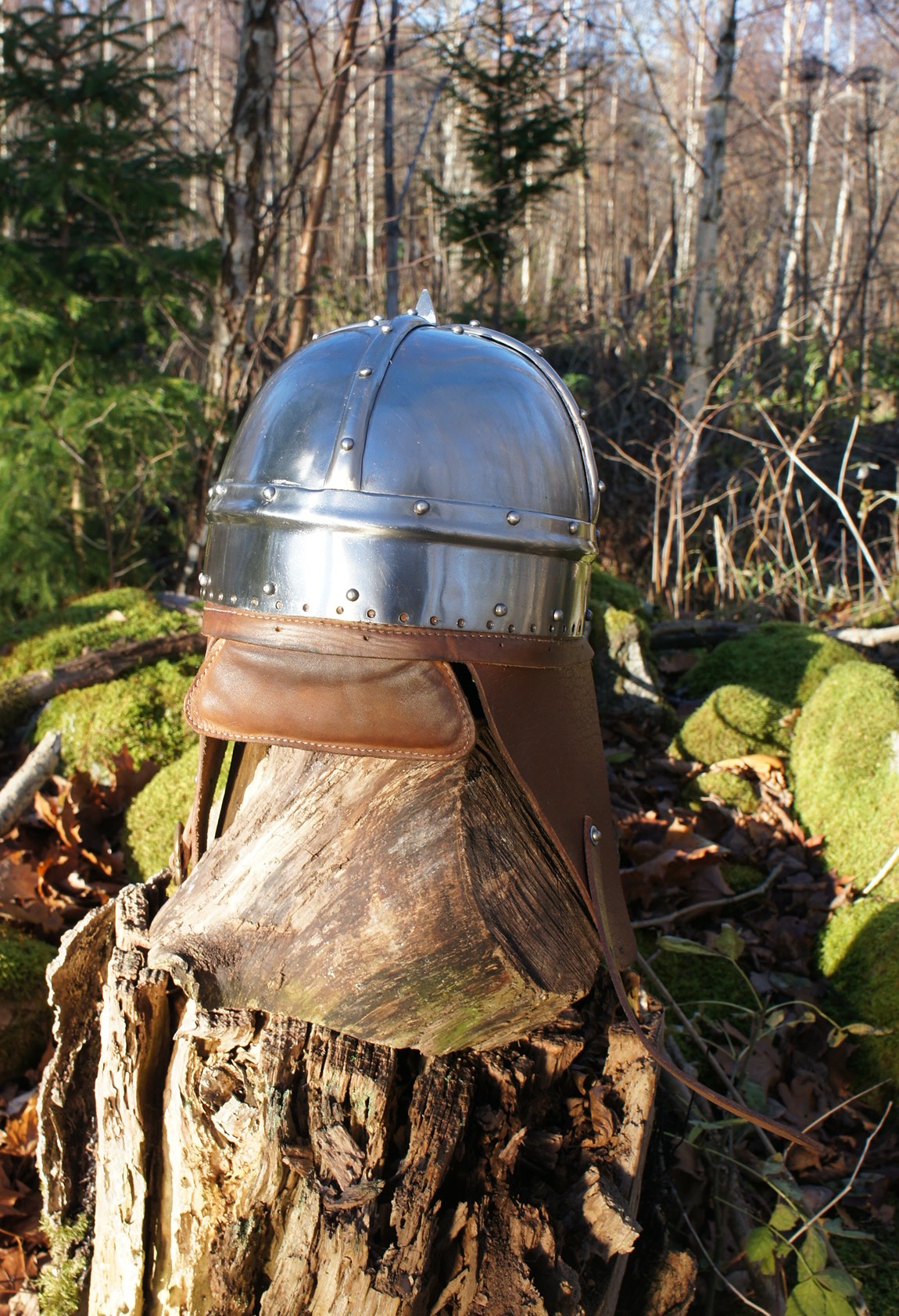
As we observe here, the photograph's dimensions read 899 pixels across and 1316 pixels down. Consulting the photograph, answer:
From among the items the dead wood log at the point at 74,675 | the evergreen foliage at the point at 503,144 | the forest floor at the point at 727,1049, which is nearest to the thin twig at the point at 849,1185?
the forest floor at the point at 727,1049

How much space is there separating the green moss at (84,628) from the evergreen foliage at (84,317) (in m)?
0.79

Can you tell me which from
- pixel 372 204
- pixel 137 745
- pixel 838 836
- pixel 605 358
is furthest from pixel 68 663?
pixel 372 204

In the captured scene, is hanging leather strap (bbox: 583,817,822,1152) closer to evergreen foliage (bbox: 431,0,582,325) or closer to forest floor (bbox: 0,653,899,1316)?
forest floor (bbox: 0,653,899,1316)

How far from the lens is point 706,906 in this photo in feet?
9.53

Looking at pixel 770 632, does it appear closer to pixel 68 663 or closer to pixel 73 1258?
pixel 68 663

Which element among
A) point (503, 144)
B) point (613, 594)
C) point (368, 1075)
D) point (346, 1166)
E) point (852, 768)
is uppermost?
point (503, 144)

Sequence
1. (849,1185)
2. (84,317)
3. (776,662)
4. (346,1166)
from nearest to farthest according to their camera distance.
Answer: (346,1166), (849,1185), (776,662), (84,317)

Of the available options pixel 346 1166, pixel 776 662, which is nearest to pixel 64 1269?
pixel 346 1166

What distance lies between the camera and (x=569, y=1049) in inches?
67.9

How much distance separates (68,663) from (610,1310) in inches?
129

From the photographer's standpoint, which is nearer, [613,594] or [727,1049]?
[727,1049]

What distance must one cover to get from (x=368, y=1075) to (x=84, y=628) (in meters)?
3.34

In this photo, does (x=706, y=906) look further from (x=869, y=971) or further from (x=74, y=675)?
(x=74, y=675)

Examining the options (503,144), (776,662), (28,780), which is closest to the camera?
(28,780)
